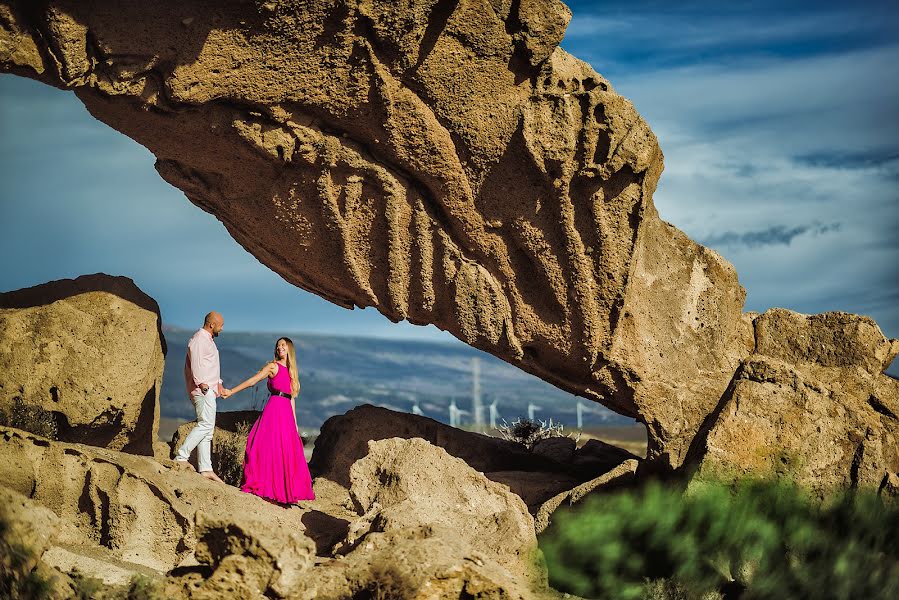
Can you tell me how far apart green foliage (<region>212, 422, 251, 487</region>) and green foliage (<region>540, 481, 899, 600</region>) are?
4.54m

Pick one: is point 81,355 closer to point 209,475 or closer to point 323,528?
point 209,475

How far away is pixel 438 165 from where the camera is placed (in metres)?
13.0

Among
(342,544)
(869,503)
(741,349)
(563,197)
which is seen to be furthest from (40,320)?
(869,503)

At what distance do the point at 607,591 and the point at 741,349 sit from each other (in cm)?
409

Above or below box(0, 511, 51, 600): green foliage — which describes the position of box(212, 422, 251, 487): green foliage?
above

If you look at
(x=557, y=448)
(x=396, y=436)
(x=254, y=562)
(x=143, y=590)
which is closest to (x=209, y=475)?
(x=396, y=436)

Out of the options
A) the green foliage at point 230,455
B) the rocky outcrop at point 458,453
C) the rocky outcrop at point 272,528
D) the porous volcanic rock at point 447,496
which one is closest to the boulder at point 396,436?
the rocky outcrop at point 458,453

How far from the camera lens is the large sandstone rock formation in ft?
40.5

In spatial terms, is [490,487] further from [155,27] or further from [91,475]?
[155,27]

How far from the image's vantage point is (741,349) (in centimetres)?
1423

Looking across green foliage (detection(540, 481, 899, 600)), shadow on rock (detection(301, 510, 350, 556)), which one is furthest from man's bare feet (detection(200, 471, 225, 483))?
green foliage (detection(540, 481, 899, 600))

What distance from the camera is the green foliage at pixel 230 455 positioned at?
48.7 feet

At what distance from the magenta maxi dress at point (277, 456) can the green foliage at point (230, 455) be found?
34.6 inches

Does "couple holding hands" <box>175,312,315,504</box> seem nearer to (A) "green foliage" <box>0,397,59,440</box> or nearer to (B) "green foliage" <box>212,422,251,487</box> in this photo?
(B) "green foliage" <box>212,422,251,487</box>
